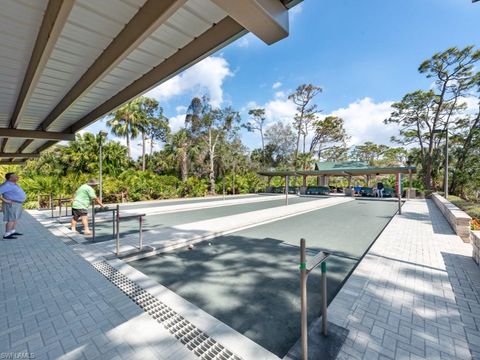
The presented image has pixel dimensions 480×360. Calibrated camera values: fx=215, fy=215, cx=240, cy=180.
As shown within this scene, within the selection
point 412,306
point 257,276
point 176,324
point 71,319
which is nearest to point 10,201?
point 71,319

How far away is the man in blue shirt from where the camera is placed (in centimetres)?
524

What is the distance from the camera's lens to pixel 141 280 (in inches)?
133

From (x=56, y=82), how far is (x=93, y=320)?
3835 mm

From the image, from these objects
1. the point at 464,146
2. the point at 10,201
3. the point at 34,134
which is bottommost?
the point at 10,201

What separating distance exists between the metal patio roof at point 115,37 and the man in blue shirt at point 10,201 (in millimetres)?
2358

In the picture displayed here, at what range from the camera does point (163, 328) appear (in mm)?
2252

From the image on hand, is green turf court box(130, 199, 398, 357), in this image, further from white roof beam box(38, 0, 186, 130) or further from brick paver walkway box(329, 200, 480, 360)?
white roof beam box(38, 0, 186, 130)

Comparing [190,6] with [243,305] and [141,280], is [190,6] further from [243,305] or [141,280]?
[141,280]

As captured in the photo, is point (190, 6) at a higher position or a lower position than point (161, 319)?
higher

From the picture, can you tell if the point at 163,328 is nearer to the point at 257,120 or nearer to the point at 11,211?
the point at 11,211

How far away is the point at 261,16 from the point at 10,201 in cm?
705

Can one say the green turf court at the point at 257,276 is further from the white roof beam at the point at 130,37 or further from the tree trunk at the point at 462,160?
the tree trunk at the point at 462,160

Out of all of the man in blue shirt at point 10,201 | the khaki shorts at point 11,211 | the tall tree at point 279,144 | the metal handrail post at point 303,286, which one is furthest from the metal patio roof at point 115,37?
the tall tree at point 279,144

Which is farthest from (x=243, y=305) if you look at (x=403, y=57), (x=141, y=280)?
(x=403, y=57)
